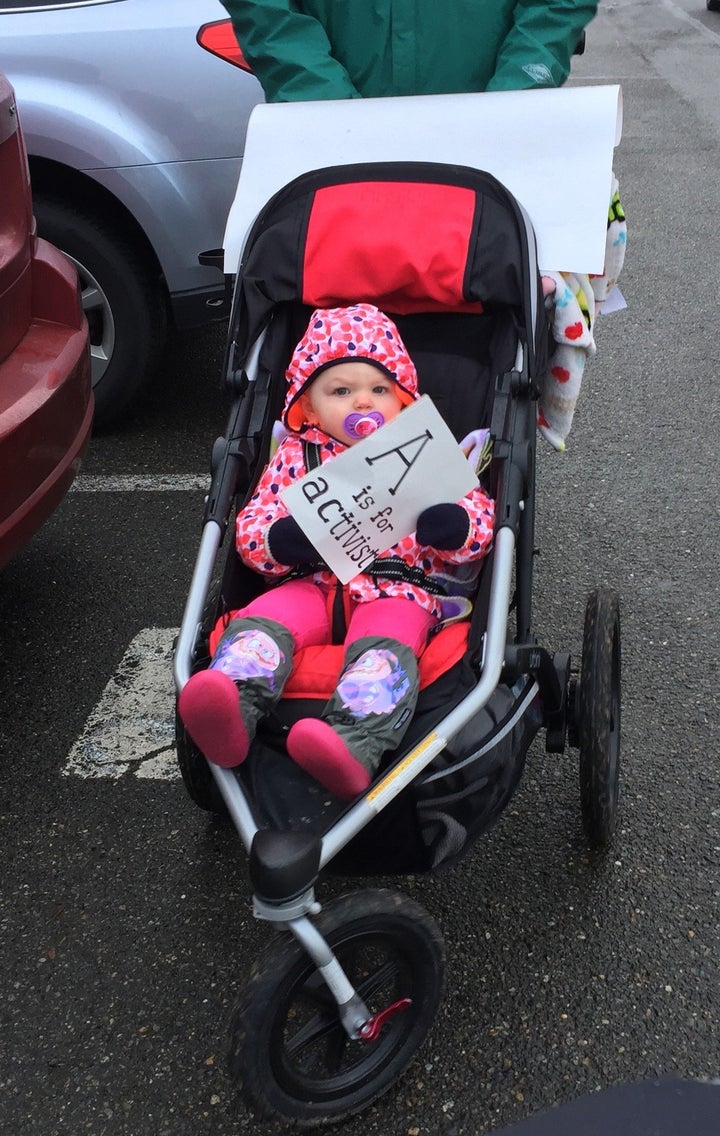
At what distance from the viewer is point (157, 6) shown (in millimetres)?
4141

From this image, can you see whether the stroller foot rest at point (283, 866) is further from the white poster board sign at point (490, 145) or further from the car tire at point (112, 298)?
the car tire at point (112, 298)

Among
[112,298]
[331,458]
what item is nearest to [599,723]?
[331,458]

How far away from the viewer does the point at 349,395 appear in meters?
2.57

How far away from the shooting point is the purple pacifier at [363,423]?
2.54 m

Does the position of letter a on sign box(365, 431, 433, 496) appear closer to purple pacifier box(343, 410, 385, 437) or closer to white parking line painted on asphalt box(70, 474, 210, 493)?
purple pacifier box(343, 410, 385, 437)

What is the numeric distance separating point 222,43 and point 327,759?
3025 mm

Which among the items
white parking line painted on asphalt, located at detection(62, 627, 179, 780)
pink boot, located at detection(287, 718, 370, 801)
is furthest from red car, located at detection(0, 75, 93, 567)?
pink boot, located at detection(287, 718, 370, 801)

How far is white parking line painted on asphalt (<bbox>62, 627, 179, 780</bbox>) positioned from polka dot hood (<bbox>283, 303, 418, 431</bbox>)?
951 mm

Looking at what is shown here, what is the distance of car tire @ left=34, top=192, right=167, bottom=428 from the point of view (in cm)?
425

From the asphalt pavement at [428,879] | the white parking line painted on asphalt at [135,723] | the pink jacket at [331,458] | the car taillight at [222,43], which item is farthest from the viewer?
the car taillight at [222,43]

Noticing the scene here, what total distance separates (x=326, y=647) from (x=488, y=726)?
384 millimetres

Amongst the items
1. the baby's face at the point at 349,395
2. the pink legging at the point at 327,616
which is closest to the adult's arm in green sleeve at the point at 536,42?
the baby's face at the point at 349,395

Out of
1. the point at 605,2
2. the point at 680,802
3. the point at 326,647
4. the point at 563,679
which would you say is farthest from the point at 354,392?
the point at 605,2

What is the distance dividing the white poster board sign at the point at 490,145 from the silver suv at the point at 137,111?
1312 mm
